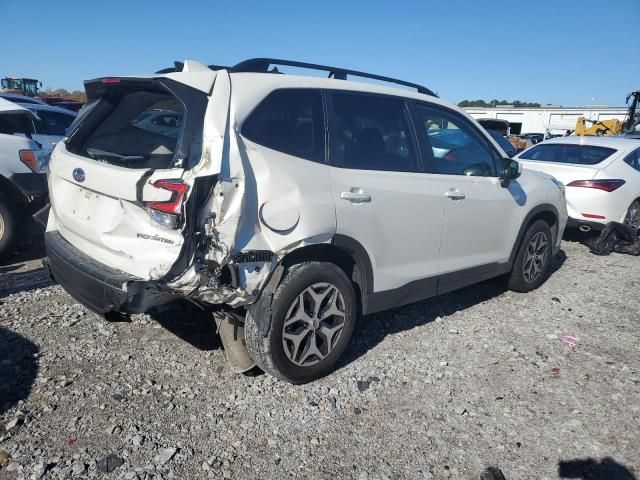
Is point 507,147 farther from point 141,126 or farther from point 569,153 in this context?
point 141,126

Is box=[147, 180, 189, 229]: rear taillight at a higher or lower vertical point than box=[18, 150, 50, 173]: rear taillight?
higher

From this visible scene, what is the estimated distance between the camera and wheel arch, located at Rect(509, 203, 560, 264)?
189 inches

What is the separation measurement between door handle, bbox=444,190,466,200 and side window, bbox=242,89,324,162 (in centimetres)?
124

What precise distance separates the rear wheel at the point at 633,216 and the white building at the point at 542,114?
3458 centimetres

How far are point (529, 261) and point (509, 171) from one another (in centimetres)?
125

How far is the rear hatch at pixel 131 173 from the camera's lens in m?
2.57

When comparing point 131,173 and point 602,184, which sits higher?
point 131,173

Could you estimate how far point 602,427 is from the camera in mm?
3016

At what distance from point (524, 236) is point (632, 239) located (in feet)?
11.1

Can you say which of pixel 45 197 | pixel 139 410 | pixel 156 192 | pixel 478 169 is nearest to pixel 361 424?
pixel 139 410

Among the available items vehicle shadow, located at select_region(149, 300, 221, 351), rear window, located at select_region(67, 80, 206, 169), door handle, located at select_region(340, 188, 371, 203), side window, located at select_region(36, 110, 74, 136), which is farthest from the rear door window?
side window, located at select_region(36, 110, 74, 136)

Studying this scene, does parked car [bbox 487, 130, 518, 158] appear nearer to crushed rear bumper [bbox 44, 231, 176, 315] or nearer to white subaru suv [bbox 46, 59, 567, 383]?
white subaru suv [bbox 46, 59, 567, 383]

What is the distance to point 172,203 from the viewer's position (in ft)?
8.31

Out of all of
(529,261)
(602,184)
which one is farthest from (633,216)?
(529,261)
